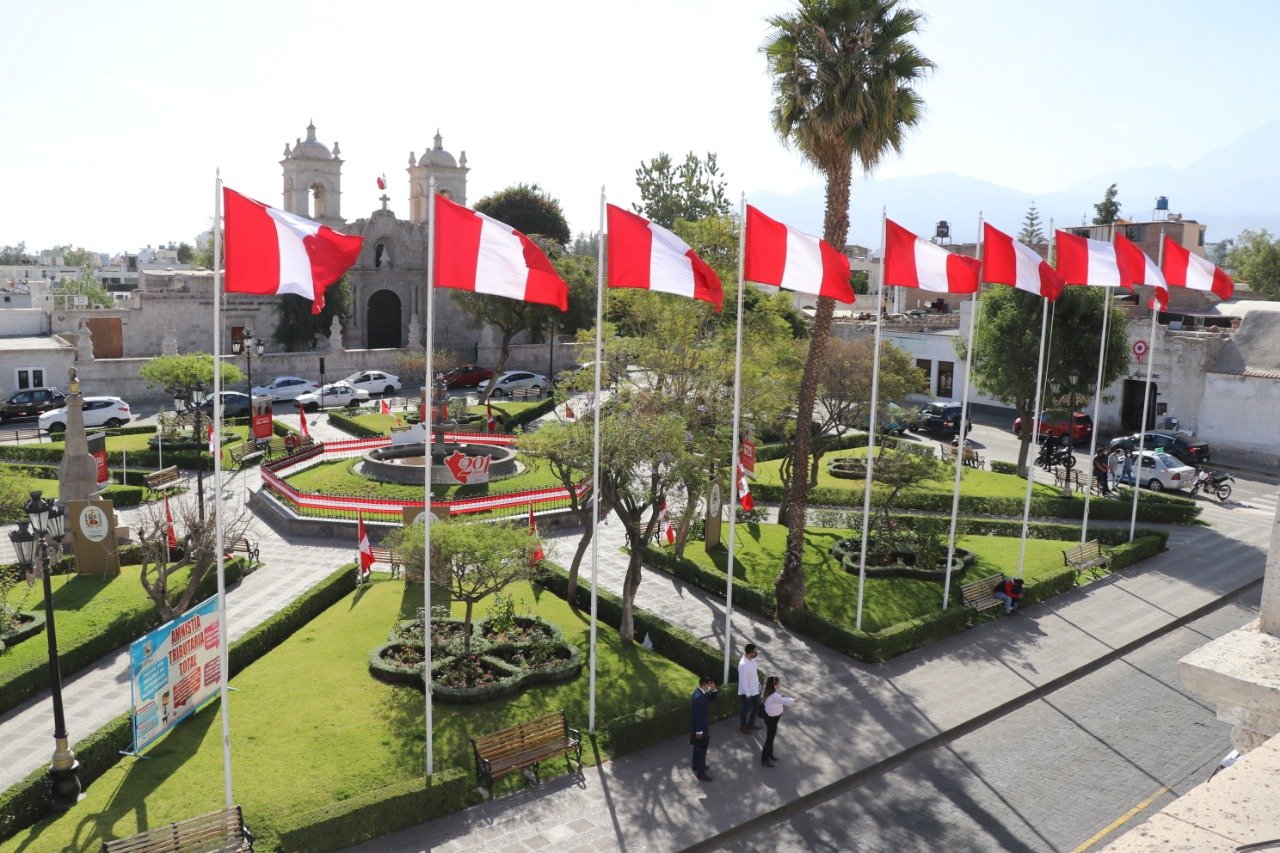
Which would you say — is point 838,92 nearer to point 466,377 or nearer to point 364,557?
point 364,557

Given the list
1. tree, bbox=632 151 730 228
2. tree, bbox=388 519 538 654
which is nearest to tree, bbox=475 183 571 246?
tree, bbox=632 151 730 228

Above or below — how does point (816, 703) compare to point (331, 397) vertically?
below

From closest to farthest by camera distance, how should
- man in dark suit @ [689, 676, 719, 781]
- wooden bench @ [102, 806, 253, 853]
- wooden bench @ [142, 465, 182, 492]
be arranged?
wooden bench @ [102, 806, 253, 853] → man in dark suit @ [689, 676, 719, 781] → wooden bench @ [142, 465, 182, 492]

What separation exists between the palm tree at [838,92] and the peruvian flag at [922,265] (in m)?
2.19

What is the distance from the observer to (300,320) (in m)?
52.7

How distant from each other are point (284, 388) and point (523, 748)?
114ft

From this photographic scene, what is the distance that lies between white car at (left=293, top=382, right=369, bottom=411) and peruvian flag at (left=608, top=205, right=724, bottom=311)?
102 feet

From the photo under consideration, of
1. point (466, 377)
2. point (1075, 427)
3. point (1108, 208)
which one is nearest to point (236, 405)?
point (466, 377)

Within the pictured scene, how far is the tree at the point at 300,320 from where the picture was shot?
52.6m

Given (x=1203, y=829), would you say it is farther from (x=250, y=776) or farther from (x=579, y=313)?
(x=579, y=313)

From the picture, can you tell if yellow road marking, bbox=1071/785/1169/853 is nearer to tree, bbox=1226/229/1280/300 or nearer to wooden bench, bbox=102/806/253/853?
wooden bench, bbox=102/806/253/853

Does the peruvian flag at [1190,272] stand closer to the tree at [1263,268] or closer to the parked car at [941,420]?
the parked car at [941,420]

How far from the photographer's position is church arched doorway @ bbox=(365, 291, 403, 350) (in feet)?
194

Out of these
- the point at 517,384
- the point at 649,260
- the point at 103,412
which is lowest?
the point at 103,412
